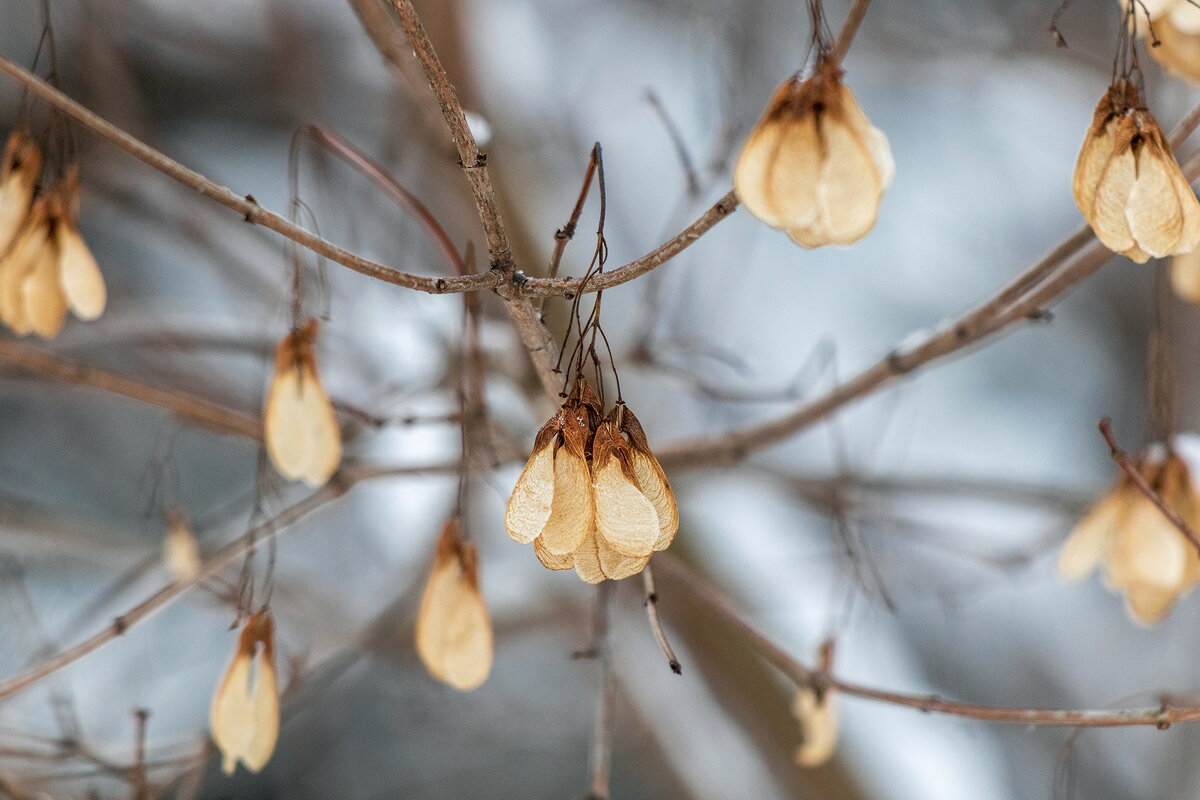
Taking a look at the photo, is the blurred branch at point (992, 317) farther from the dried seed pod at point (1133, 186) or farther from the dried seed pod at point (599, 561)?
the dried seed pod at point (599, 561)

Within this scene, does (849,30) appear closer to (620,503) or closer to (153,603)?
(620,503)

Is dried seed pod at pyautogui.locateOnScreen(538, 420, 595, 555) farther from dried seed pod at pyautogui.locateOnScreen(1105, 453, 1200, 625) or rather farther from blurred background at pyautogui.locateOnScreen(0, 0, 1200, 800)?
blurred background at pyautogui.locateOnScreen(0, 0, 1200, 800)

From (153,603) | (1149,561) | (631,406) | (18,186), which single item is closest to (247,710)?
(153,603)

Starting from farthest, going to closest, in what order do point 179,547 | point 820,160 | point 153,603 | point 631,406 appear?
point 631,406 → point 179,547 → point 153,603 → point 820,160

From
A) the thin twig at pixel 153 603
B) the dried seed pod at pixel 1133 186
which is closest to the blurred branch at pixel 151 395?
the thin twig at pixel 153 603

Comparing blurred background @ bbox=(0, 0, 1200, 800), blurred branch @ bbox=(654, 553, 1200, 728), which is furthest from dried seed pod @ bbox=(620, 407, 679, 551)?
blurred background @ bbox=(0, 0, 1200, 800)

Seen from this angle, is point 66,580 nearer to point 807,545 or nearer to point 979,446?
point 807,545

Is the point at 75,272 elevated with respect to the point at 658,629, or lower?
elevated
